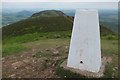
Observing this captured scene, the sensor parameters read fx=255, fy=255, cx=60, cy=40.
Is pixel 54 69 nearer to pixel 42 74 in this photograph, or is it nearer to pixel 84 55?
pixel 42 74

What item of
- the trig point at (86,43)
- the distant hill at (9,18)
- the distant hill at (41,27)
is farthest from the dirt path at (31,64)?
the distant hill at (9,18)

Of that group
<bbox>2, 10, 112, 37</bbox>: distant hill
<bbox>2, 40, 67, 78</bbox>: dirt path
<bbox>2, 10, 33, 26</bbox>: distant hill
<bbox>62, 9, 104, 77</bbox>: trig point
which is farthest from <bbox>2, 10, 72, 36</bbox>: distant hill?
<bbox>62, 9, 104, 77</bbox>: trig point

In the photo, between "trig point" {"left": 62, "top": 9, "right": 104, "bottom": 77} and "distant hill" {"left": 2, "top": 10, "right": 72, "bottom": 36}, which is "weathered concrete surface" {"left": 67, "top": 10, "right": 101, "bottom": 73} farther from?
"distant hill" {"left": 2, "top": 10, "right": 72, "bottom": 36}

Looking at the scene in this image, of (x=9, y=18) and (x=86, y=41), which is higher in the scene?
(x=86, y=41)

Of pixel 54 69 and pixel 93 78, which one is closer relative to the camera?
pixel 93 78

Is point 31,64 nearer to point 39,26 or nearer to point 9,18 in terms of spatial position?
point 39,26

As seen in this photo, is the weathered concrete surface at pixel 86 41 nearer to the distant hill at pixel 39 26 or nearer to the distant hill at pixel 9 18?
the distant hill at pixel 39 26

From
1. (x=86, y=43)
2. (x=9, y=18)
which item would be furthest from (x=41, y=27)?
(x=9, y=18)

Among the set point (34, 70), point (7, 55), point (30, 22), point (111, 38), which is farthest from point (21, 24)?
point (34, 70)
